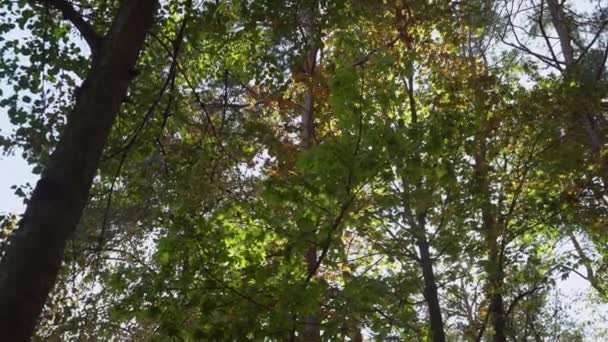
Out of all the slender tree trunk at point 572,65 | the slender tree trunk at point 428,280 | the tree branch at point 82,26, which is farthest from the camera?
the slender tree trunk at point 428,280

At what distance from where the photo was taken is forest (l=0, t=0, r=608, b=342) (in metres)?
3.43

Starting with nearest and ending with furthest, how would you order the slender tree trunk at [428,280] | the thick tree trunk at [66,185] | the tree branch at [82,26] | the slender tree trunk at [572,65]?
the thick tree trunk at [66,185]
the tree branch at [82,26]
the slender tree trunk at [572,65]
the slender tree trunk at [428,280]

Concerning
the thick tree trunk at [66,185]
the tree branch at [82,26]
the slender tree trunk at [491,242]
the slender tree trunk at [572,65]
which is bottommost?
the thick tree trunk at [66,185]

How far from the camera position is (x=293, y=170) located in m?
9.04

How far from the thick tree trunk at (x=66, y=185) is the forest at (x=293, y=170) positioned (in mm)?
10

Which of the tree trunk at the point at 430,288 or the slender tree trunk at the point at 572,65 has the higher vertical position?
the slender tree trunk at the point at 572,65

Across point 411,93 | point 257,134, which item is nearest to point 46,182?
point 257,134

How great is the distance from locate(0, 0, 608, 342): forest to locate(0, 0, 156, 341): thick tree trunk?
10 millimetres

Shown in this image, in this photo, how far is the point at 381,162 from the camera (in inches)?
137

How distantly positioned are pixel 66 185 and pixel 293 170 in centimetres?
650

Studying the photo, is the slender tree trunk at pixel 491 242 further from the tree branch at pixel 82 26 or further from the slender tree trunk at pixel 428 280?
the tree branch at pixel 82 26

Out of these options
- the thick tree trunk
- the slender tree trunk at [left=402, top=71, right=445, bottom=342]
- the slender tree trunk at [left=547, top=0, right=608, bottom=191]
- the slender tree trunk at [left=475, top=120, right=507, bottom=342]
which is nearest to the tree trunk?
the slender tree trunk at [left=402, top=71, right=445, bottom=342]

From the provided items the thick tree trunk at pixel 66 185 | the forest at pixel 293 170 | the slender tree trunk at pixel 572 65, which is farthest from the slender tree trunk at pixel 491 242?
the thick tree trunk at pixel 66 185

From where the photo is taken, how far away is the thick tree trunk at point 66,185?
2232 mm
